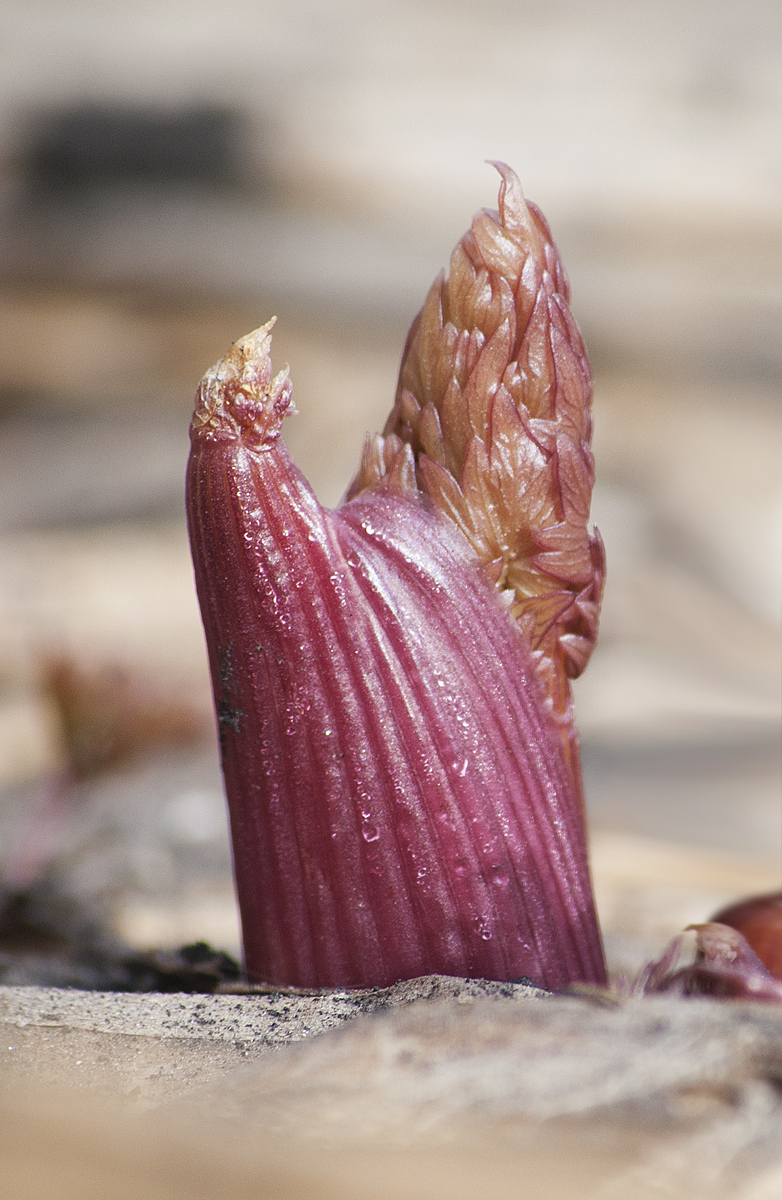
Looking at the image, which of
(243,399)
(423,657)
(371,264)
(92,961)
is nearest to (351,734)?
(423,657)

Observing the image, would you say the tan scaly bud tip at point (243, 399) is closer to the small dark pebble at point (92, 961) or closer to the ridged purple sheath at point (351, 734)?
the ridged purple sheath at point (351, 734)

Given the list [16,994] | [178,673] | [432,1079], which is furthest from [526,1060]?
[178,673]

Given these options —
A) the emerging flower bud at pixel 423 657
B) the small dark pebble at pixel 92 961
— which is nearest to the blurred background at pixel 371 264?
the small dark pebble at pixel 92 961

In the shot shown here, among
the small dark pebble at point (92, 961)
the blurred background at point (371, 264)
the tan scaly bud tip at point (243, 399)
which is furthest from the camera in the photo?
the blurred background at point (371, 264)

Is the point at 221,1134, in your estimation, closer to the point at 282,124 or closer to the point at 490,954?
the point at 490,954

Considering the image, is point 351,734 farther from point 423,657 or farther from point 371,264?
point 371,264

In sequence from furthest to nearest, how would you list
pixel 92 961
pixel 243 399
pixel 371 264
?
pixel 371 264 → pixel 92 961 → pixel 243 399
